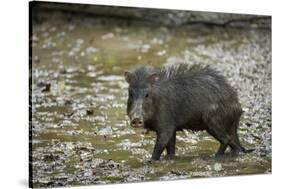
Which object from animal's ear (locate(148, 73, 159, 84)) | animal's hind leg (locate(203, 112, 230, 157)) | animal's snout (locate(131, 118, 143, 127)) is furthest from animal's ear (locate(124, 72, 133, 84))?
animal's hind leg (locate(203, 112, 230, 157))

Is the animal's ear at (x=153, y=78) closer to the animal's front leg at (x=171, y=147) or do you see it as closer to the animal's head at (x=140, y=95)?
the animal's head at (x=140, y=95)

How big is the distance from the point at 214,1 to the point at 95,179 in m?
2.19

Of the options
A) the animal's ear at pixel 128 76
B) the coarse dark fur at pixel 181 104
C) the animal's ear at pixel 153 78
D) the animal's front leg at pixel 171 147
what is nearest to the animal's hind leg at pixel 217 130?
the coarse dark fur at pixel 181 104

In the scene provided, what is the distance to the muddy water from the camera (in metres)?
5.74

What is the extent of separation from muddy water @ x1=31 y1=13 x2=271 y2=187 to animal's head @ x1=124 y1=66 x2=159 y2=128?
0.11 metres

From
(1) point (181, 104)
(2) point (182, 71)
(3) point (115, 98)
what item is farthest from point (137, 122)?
(2) point (182, 71)

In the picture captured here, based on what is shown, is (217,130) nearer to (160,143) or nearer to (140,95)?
(160,143)

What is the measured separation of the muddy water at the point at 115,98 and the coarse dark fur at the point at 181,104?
0.34 ft

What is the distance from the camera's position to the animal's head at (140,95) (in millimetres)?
5832

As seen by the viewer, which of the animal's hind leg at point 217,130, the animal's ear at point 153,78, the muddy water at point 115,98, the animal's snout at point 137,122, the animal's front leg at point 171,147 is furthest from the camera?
the animal's hind leg at point 217,130

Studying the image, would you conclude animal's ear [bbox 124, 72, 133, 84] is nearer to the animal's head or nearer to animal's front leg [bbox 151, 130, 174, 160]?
the animal's head

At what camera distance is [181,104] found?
6.11m
